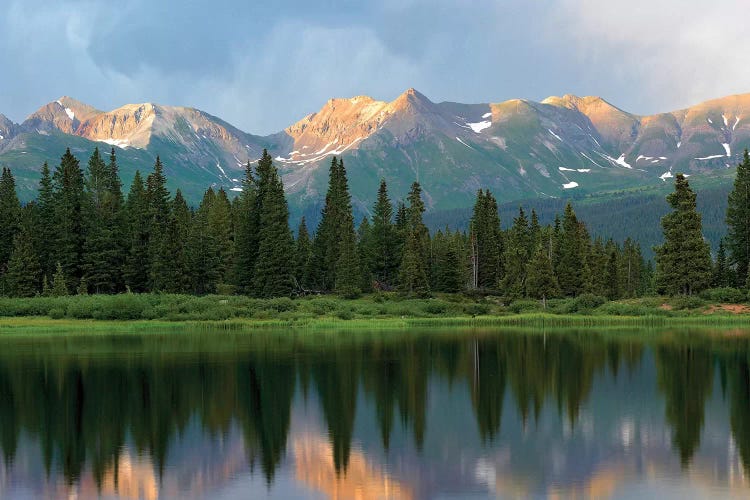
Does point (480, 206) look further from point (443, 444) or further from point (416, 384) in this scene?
point (443, 444)

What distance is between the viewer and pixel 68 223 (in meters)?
115

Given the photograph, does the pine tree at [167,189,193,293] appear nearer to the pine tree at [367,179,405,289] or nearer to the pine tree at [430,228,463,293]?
the pine tree at [367,179,405,289]

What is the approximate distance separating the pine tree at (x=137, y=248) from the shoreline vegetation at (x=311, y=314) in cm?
1227

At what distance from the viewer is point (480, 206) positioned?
14175 cm

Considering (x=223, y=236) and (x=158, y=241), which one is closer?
(x=158, y=241)

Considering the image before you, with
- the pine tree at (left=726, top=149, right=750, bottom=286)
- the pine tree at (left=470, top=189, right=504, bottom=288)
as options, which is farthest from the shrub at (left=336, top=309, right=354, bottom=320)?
the pine tree at (left=726, top=149, right=750, bottom=286)

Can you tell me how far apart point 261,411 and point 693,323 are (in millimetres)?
67045

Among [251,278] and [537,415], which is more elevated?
[251,278]

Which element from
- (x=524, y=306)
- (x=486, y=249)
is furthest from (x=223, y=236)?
(x=524, y=306)

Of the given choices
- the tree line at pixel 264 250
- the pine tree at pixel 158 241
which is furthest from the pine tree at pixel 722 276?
Result: the pine tree at pixel 158 241

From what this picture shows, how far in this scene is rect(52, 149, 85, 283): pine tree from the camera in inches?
4518

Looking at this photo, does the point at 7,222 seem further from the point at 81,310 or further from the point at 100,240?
the point at 81,310

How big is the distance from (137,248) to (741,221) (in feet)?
256

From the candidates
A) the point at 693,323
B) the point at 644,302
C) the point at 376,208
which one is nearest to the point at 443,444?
the point at 693,323
